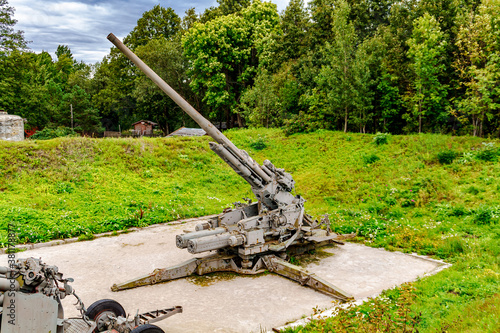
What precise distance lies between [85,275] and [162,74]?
3105cm

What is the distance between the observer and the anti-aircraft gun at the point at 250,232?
8.88m

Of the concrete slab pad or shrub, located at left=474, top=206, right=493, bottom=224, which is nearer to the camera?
the concrete slab pad

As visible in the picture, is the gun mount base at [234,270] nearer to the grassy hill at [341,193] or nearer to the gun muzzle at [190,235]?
the gun muzzle at [190,235]

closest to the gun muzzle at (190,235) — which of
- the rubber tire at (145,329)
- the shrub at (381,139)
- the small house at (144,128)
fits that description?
the rubber tire at (145,329)

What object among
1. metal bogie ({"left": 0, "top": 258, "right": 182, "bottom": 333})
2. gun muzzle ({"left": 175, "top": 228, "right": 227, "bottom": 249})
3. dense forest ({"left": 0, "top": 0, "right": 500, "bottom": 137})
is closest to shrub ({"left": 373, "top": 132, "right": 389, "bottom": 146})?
dense forest ({"left": 0, "top": 0, "right": 500, "bottom": 137})

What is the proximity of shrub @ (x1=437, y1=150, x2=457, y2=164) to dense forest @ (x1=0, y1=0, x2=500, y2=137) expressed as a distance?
2390 millimetres

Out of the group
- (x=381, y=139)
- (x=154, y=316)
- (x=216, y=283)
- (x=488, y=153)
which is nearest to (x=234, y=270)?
(x=216, y=283)

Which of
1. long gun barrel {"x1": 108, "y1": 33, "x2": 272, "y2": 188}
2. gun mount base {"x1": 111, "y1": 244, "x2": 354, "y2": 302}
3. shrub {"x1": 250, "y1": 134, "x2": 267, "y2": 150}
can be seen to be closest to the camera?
gun mount base {"x1": 111, "y1": 244, "x2": 354, "y2": 302}

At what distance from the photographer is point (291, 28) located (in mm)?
27594

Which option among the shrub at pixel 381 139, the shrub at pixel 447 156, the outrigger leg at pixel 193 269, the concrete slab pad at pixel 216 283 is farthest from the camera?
the shrub at pixel 381 139

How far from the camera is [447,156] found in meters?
17.0

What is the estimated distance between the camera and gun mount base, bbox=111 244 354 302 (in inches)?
336

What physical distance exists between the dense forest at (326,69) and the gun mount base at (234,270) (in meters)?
13.2

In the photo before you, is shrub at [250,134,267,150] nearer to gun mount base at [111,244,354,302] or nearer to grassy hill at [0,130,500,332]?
grassy hill at [0,130,500,332]
